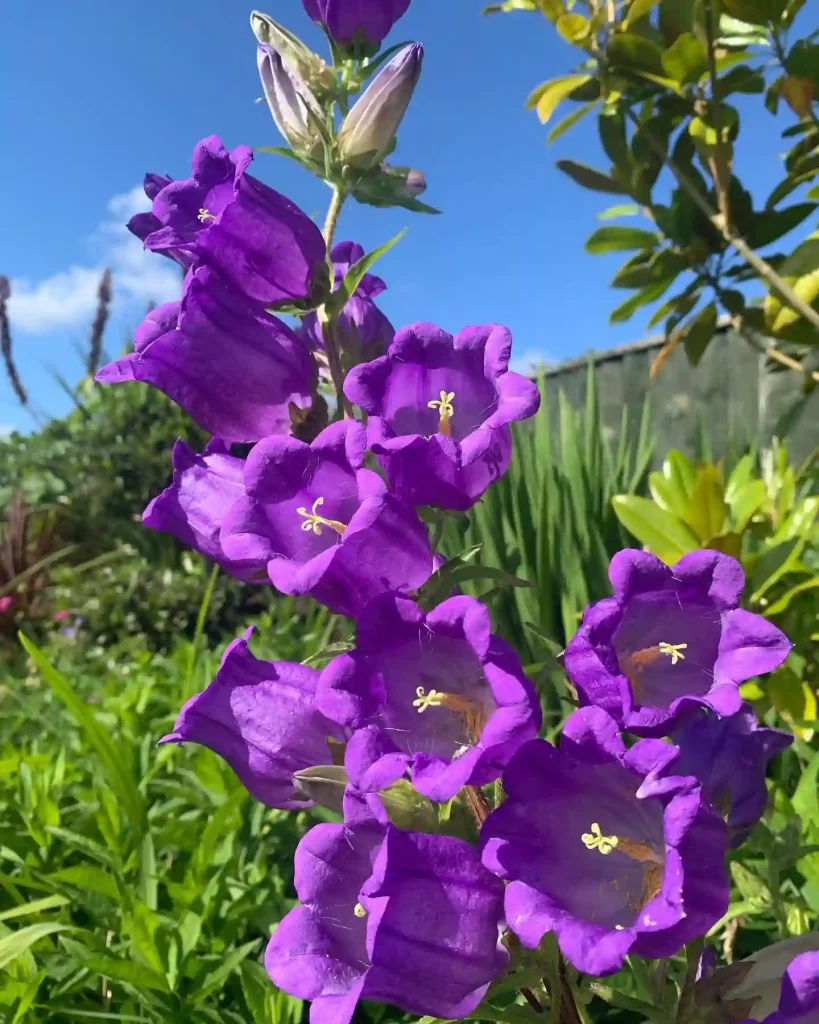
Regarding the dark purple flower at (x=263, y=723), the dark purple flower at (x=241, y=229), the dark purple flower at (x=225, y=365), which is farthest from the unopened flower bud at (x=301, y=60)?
the dark purple flower at (x=263, y=723)

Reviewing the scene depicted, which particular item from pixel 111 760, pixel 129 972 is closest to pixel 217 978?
pixel 129 972

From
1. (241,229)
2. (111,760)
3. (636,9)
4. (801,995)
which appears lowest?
(801,995)

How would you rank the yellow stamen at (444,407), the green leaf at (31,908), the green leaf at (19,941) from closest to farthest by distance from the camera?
the yellow stamen at (444,407) < the green leaf at (19,941) < the green leaf at (31,908)

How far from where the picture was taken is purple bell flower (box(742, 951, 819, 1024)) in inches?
21.9

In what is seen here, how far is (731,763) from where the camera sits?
675 mm

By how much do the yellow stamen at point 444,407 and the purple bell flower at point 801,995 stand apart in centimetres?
46

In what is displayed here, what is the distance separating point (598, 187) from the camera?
1.83m

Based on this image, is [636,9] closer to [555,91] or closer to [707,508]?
[555,91]

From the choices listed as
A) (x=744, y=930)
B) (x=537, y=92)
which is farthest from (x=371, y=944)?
(x=537, y=92)

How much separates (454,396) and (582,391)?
5.39 metres

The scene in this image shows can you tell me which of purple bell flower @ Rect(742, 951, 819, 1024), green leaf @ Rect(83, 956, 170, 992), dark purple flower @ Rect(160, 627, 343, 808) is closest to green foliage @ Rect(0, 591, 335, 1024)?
green leaf @ Rect(83, 956, 170, 992)

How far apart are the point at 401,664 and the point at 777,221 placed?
142 cm

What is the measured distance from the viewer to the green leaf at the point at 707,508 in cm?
154

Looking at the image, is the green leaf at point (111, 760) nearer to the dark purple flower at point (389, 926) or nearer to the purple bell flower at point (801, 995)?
the dark purple flower at point (389, 926)
